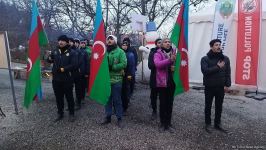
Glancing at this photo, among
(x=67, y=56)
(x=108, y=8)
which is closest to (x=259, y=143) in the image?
(x=67, y=56)

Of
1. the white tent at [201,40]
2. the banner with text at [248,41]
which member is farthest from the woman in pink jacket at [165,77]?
the white tent at [201,40]

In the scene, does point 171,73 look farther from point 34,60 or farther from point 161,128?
point 34,60

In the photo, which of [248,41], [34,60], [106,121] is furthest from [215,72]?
[248,41]

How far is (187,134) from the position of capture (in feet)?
20.3

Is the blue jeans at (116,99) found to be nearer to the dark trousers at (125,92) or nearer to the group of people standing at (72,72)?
the group of people standing at (72,72)

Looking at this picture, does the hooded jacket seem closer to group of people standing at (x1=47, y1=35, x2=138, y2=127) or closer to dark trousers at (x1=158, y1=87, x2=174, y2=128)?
group of people standing at (x1=47, y1=35, x2=138, y2=127)

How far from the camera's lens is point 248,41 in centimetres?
1062

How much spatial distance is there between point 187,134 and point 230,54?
6092 mm

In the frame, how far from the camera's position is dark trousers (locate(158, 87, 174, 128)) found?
630cm

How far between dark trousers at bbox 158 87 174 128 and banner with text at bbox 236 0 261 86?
5.12m

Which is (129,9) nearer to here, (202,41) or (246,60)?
(202,41)

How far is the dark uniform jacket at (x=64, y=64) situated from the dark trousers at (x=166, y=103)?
70.5 inches

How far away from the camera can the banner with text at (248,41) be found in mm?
10516

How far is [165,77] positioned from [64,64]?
78.3 inches
